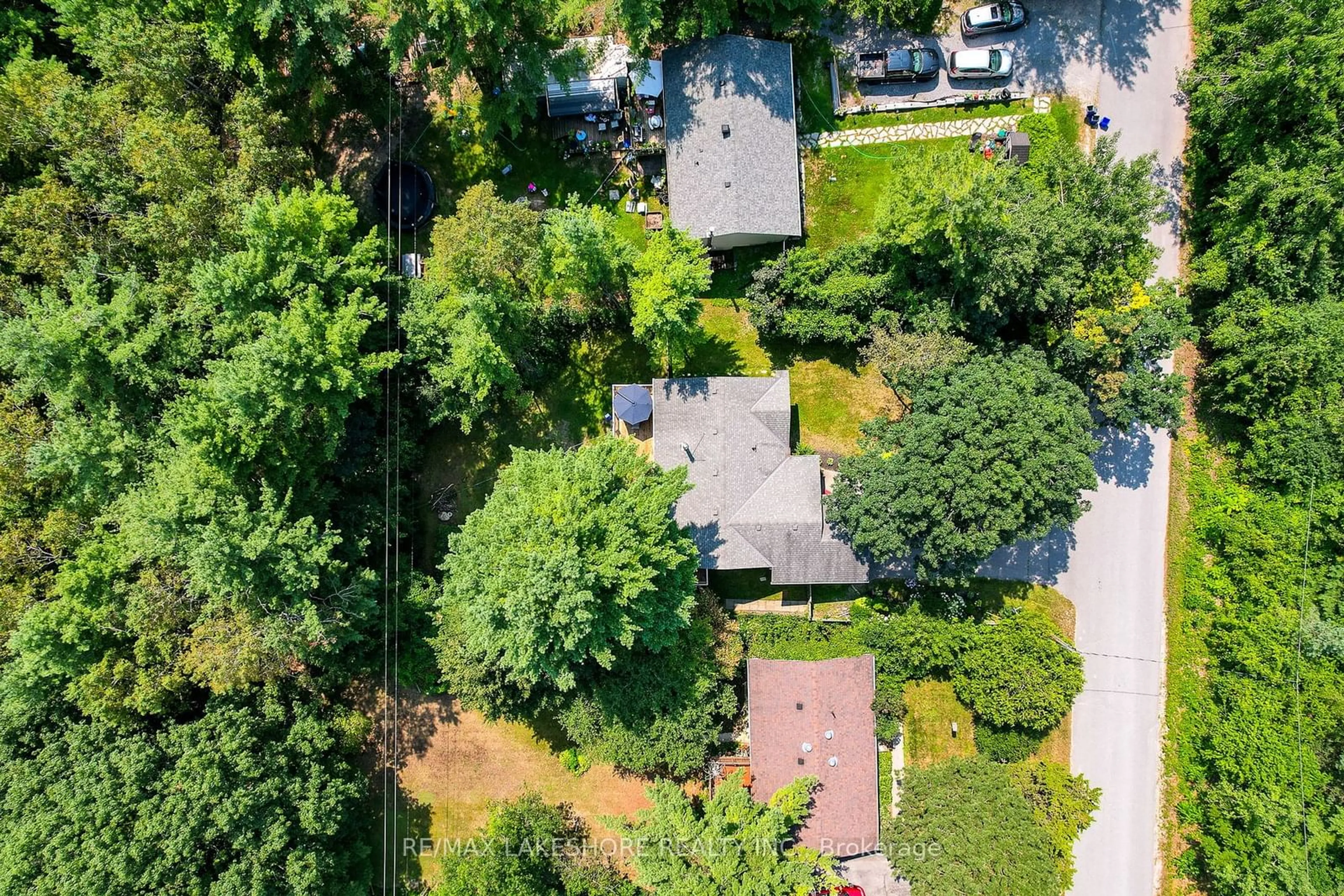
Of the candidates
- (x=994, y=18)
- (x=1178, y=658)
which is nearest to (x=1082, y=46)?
(x=994, y=18)

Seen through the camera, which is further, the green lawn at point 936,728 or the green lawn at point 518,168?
the green lawn at point 518,168

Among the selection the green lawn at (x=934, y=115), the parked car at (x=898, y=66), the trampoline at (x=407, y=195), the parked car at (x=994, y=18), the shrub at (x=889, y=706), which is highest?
the parked car at (x=994, y=18)

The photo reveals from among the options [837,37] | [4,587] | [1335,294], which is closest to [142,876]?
[4,587]

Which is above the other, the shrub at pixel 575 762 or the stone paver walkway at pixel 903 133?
the stone paver walkway at pixel 903 133

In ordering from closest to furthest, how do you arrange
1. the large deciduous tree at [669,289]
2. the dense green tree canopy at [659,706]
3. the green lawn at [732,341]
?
the large deciduous tree at [669,289] < the dense green tree canopy at [659,706] < the green lawn at [732,341]

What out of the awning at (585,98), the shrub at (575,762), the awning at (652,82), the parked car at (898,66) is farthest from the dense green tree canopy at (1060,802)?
the awning at (585,98)

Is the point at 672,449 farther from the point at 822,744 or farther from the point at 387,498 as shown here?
the point at 822,744

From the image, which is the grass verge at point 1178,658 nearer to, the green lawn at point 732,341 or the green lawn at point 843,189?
the green lawn at point 843,189
